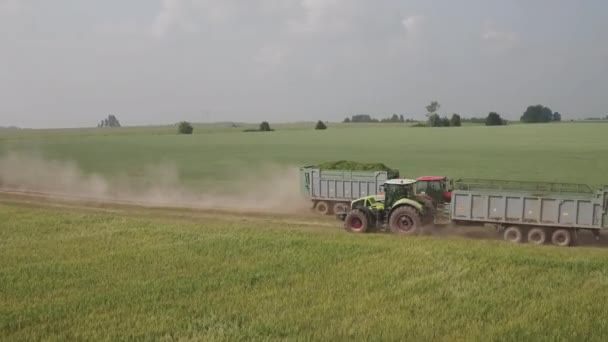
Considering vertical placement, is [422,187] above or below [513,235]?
above

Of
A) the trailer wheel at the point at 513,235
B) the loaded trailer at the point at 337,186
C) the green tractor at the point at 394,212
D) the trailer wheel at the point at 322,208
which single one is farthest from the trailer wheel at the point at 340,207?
the trailer wheel at the point at 513,235

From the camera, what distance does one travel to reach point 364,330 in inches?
371

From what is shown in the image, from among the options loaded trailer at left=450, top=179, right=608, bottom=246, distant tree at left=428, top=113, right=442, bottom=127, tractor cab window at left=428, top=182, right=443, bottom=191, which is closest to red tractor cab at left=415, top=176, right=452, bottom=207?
tractor cab window at left=428, top=182, right=443, bottom=191

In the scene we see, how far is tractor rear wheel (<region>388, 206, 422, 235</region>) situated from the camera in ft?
59.3

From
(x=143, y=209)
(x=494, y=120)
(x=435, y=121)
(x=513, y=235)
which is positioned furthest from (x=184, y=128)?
(x=513, y=235)

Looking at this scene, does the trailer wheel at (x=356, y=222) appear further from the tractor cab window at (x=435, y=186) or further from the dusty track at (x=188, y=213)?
the tractor cab window at (x=435, y=186)

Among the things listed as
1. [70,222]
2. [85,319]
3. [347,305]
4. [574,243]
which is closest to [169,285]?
[85,319]

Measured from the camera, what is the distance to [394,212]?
60.4ft

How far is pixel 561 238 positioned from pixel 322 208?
10734 mm

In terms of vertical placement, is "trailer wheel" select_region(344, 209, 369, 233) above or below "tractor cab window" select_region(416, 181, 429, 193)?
below

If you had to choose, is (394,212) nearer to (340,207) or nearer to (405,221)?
(405,221)

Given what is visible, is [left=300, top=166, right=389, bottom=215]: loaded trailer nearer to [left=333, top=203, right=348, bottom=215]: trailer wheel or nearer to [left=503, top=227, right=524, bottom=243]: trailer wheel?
[left=333, top=203, right=348, bottom=215]: trailer wheel

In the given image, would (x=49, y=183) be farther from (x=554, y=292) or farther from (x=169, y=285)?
(x=554, y=292)

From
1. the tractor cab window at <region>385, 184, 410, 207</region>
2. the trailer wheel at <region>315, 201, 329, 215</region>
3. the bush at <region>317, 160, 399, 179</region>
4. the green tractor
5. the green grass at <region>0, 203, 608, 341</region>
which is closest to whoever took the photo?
the green grass at <region>0, 203, 608, 341</region>
